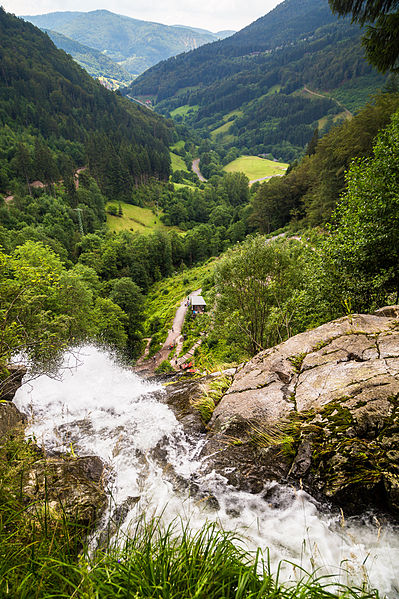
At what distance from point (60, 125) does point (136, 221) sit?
274ft

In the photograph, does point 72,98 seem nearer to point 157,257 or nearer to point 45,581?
point 157,257

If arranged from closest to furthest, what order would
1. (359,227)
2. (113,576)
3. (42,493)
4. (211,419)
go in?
(113,576)
(42,493)
(211,419)
(359,227)

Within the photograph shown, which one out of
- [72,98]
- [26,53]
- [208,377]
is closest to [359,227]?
[208,377]

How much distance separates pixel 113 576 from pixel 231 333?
14367mm

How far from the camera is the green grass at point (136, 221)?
330 feet

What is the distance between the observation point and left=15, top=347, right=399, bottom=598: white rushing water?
114 inches

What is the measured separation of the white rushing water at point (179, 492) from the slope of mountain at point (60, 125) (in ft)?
346

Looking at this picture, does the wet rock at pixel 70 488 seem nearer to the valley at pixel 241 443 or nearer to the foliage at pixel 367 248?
the valley at pixel 241 443

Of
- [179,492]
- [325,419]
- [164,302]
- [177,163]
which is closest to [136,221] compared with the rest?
[164,302]

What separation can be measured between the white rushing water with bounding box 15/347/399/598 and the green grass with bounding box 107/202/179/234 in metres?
95.5

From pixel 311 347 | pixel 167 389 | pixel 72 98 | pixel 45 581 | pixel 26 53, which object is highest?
pixel 26 53

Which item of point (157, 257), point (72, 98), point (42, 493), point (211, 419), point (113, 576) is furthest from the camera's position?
point (72, 98)

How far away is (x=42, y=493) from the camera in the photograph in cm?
358

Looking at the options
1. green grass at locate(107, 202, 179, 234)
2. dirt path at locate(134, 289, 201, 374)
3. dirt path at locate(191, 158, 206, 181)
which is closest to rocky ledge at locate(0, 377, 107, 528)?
dirt path at locate(134, 289, 201, 374)
